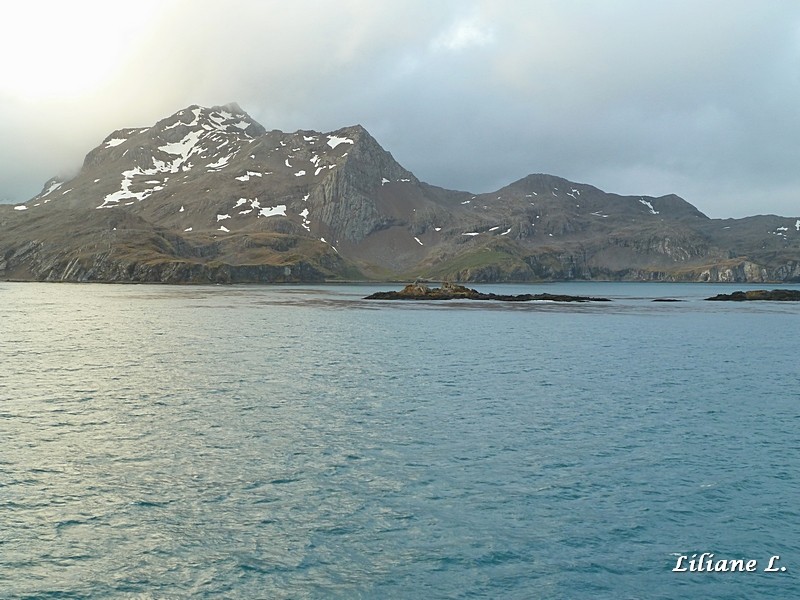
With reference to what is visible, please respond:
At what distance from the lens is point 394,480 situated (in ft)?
92.6

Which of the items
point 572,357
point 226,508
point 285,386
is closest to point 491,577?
point 226,508

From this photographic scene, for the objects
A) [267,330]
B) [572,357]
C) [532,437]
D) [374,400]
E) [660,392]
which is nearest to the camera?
[532,437]

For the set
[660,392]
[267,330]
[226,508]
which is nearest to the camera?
[226,508]

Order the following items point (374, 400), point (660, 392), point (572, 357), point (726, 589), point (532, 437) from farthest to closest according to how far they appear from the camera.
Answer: point (572, 357) → point (660, 392) → point (374, 400) → point (532, 437) → point (726, 589)

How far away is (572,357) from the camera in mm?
72500

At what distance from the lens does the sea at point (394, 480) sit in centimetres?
1989

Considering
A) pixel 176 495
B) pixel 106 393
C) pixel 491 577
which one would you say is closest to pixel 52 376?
pixel 106 393

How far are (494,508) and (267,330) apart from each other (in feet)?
254

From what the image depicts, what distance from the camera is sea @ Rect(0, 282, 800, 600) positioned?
65.3 ft

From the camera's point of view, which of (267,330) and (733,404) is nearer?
(733,404)

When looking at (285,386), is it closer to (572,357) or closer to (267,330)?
(572,357)

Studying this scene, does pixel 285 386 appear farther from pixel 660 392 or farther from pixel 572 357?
pixel 572 357

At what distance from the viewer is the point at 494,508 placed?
25.1 metres

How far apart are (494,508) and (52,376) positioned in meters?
43.3
